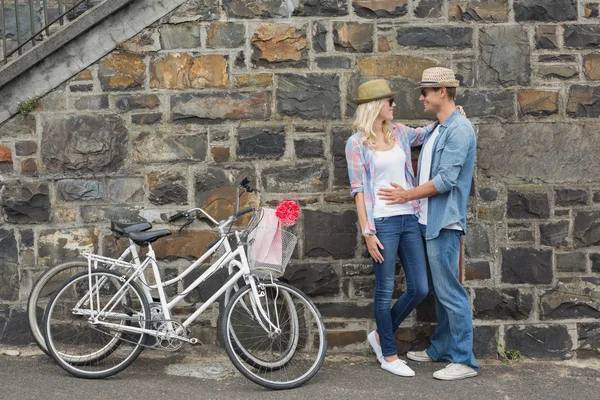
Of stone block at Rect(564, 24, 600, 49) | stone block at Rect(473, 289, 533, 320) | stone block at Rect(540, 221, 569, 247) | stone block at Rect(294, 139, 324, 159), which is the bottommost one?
stone block at Rect(473, 289, 533, 320)

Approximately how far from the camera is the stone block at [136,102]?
6188 millimetres

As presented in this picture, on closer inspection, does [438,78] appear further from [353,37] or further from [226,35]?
[226,35]

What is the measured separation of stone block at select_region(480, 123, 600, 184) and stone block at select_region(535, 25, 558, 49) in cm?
59

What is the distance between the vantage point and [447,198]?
5746mm

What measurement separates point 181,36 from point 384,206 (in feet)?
6.44

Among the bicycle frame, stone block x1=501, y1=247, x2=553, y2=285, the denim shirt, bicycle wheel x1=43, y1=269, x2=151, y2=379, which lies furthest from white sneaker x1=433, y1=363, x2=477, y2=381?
bicycle wheel x1=43, y1=269, x2=151, y2=379

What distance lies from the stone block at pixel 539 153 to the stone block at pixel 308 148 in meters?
1.19

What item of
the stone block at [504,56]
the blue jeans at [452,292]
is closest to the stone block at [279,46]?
the stone block at [504,56]

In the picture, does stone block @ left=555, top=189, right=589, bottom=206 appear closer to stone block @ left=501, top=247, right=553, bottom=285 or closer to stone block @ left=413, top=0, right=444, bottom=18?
stone block @ left=501, top=247, right=553, bottom=285

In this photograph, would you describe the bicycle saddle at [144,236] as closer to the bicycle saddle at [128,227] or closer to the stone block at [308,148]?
the bicycle saddle at [128,227]

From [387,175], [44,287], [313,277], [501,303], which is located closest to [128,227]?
[44,287]

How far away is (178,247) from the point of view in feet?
20.6

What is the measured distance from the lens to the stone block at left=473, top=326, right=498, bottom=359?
632cm

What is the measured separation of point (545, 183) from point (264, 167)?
2.11 metres
